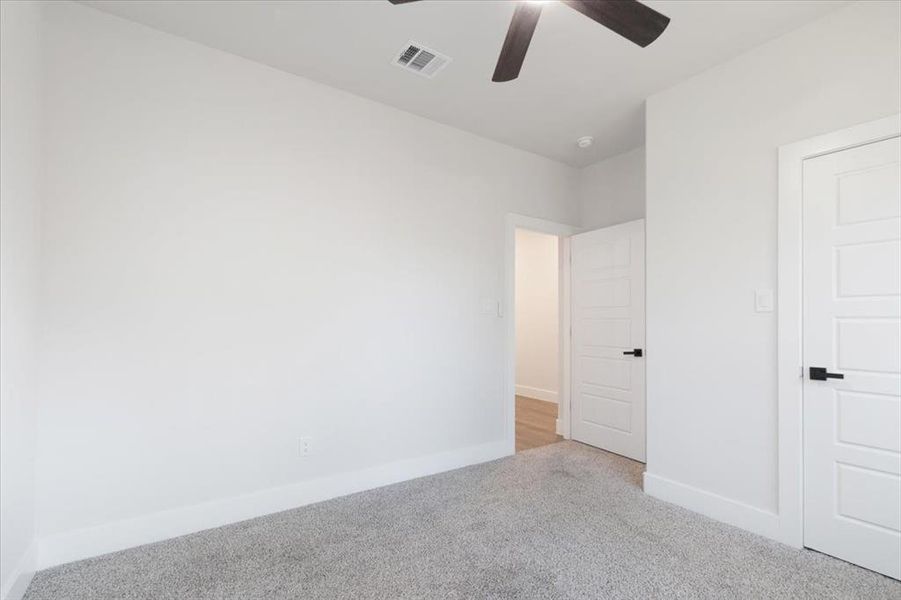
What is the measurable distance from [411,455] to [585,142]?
3.05 metres

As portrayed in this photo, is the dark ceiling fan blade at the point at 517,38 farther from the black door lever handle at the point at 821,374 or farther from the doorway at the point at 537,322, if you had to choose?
the doorway at the point at 537,322

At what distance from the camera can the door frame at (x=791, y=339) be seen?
2.24m

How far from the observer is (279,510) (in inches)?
102

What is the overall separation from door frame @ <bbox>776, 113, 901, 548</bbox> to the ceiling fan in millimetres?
1257

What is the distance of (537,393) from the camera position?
6234mm

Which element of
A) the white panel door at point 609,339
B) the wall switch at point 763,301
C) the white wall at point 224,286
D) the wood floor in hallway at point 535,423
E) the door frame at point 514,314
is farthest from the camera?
the wood floor in hallway at point 535,423

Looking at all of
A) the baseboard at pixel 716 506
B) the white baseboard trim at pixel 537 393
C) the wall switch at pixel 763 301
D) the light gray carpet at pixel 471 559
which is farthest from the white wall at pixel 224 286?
the white baseboard trim at pixel 537 393

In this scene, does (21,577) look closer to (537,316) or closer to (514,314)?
(514,314)

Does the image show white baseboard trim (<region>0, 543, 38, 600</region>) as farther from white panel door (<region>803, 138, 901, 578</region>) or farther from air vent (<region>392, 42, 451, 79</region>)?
white panel door (<region>803, 138, 901, 578</region>)

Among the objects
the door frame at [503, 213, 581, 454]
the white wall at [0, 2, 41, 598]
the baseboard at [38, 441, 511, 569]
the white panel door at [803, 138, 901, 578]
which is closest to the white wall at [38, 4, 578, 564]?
the baseboard at [38, 441, 511, 569]

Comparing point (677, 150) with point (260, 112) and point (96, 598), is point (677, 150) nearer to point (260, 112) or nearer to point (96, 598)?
point (260, 112)

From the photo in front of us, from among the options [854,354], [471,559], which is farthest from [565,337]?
[471,559]

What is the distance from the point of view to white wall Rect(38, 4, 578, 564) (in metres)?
2.12

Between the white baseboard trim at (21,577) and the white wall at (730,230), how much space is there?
11.3 feet
